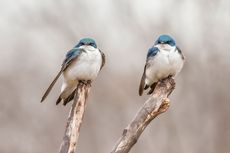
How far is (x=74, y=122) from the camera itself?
5.46m

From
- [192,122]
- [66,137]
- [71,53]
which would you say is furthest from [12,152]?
[66,137]

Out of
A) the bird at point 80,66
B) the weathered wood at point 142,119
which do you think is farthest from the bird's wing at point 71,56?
the weathered wood at point 142,119

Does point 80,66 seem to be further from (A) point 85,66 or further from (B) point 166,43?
(B) point 166,43

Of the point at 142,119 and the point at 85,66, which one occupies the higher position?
the point at 85,66

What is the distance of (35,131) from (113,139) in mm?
860

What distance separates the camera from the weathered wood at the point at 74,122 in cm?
530

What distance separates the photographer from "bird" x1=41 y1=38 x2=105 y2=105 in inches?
252

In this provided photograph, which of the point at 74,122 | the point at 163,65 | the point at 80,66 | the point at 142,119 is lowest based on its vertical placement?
the point at 74,122

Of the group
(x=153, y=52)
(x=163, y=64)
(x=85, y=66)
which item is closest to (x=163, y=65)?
(x=163, y=64)

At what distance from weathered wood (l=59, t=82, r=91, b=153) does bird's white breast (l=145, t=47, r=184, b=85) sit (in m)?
0.75

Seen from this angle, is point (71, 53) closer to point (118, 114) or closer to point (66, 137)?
point (66, 137)

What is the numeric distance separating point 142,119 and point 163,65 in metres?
1.30

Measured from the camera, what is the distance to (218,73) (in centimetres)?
947

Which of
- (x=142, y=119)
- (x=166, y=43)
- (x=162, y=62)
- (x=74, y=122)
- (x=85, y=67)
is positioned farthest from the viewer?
(x=166, y=43)
